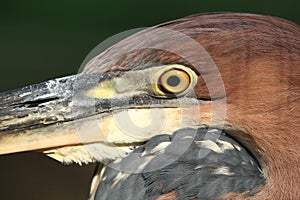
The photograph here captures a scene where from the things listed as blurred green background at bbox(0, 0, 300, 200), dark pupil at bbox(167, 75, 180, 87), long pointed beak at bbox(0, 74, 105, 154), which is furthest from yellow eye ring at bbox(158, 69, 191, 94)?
blurred green background at bbox(0, 0, 300, 200)

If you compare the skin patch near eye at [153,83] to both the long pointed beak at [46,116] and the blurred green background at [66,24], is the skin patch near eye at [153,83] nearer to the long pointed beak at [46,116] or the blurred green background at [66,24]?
the long pointed beak at [46,116]

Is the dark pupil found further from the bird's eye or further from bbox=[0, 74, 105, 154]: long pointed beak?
bbox=[0, 74, 105, 154]: long pointed beak

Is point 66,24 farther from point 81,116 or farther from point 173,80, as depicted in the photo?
point 173,80

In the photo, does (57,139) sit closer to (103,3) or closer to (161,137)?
(161,137)

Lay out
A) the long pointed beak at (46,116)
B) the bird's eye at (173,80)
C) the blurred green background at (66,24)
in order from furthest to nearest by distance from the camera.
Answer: the blurred green background at (66,24) < the long pointed beak at (46,116) < the bird's eye at (173,80)

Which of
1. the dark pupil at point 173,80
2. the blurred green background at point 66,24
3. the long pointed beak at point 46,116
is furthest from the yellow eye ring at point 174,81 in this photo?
the blurred green background at point 66,24

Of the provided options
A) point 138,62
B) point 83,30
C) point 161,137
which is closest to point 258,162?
point 161,137

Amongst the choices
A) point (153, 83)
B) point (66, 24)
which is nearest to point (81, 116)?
point (153, 83)
